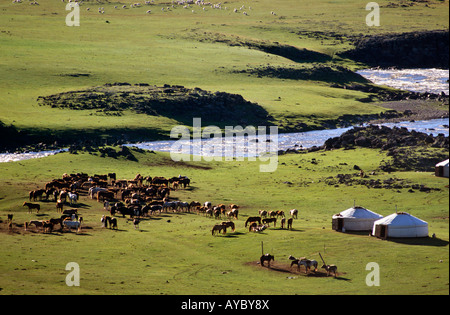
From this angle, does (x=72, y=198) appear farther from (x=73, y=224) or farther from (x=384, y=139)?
(x=384, y=139)

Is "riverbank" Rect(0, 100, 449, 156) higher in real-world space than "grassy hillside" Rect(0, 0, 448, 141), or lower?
lower

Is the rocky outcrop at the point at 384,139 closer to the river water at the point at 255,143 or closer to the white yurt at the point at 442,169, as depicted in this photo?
the river water at the point at 255,143

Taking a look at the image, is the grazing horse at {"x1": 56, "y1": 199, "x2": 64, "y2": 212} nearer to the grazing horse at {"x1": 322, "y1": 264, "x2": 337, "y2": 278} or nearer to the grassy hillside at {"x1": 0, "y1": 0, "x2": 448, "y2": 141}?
the grazing horse at {"x1": 322, "y1": 264, "x2": 337, "y2": 278}

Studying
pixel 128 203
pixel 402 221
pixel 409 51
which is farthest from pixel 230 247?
pixel 409 51

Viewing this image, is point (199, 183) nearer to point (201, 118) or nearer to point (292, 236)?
point (292, 236)

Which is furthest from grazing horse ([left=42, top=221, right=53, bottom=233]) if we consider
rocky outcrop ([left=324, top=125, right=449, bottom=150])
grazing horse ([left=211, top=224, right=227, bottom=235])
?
rocky outcrop ([left=324, top=125, right=449, bottom=150])

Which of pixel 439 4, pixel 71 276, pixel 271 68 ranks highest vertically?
pixel 439 4
